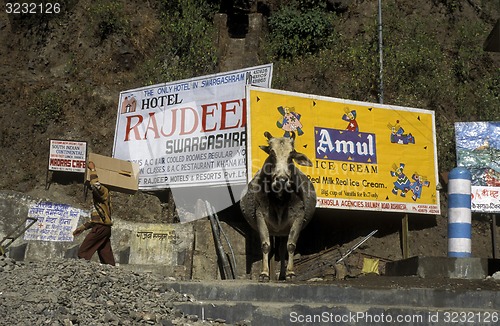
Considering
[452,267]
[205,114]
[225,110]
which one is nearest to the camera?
[452,267]

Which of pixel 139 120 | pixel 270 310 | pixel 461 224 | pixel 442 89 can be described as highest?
pixel 442 89

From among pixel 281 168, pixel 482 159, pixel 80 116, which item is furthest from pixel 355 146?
pixel 80 116

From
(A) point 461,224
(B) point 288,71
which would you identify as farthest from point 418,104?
(A) point 461,224

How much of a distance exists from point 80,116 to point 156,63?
3387 millimetres

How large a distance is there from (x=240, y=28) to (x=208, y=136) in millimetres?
9876

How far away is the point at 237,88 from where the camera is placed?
822 inches

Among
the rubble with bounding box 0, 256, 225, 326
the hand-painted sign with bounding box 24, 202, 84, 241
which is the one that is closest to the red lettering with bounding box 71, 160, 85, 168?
the hand-painted sign with bounding box 24, 202, 84, 241

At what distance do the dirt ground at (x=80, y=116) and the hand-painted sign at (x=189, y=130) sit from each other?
1.34 metres

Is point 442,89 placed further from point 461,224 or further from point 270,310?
point 270,310

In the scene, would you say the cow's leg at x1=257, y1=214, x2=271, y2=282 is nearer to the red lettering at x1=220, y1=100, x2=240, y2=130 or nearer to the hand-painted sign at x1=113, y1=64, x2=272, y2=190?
the hand-painted sign at x1=113, y1=64, x2=272, y2=190

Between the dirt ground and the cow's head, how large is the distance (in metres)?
7.44

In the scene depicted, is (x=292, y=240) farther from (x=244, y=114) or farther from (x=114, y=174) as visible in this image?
(x=244, y=114)

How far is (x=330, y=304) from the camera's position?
32.9ft

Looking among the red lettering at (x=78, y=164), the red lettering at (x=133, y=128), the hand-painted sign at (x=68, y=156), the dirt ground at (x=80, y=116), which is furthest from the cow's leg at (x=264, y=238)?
the red lettering at (x=78, y=164)
